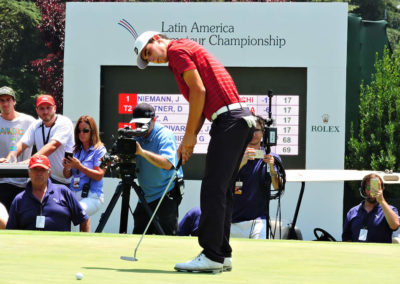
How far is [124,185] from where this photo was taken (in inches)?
285

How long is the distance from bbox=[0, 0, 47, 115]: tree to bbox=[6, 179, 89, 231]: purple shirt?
2072 cm

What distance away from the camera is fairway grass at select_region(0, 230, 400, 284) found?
4.46 m

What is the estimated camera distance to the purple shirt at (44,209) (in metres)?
7.34

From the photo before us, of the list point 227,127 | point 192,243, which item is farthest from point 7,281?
point 192,243

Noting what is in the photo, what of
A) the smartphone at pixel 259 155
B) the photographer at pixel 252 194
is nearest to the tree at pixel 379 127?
the photographer at pixel 252 194

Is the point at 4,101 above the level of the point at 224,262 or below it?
above

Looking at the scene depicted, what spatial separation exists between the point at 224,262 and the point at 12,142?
14.5 ft

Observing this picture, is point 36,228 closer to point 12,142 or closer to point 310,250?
point 12,142

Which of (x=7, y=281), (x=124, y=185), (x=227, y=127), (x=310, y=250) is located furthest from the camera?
(x=124, y=185)

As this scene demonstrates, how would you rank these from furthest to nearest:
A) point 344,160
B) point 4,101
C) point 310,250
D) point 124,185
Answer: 1. point 344,160
2. point 4,101
3. point 124,185
4. point 310,250

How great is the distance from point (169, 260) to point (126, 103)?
6809 mm

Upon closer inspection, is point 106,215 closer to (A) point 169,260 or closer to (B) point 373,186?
(A) point 169,260

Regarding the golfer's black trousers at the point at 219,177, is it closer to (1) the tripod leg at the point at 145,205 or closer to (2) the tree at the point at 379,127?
(1) the tripod leg at the point at 145,205

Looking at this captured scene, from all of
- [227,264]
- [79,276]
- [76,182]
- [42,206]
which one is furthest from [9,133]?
[79,276]
